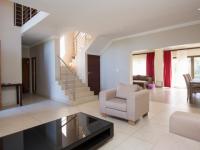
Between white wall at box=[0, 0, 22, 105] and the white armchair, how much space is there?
3.53 metres

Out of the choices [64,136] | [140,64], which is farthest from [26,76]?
[140,64]

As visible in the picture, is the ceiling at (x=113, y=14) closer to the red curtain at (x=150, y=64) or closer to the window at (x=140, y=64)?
the red curtain at (x=150, y=64)

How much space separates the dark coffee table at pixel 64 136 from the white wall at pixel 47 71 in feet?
9.25

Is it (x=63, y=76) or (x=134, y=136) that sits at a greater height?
(x=63, y=76)

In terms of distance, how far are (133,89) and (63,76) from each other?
3.75m

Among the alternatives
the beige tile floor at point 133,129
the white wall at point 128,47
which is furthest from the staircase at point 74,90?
the white wall at point 128,47

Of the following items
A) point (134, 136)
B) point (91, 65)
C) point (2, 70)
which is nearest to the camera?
point (134, 136)

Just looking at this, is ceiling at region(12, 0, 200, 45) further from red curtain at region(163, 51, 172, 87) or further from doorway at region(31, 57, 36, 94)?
red curtain at region(163, 51, 172, 87)

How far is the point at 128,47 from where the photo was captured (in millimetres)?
5797

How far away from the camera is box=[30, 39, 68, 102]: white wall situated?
18.1 feet

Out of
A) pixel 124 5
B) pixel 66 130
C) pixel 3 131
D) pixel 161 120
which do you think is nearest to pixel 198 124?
pixel 66 130

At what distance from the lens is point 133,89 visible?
339 cm

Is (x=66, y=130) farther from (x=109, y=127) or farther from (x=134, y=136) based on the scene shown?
(x=134, y=136)

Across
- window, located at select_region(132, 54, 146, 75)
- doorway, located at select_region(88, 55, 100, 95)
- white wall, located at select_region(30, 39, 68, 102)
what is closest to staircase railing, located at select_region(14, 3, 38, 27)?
white wall, located at select_region(30, 39, 68, 102)
